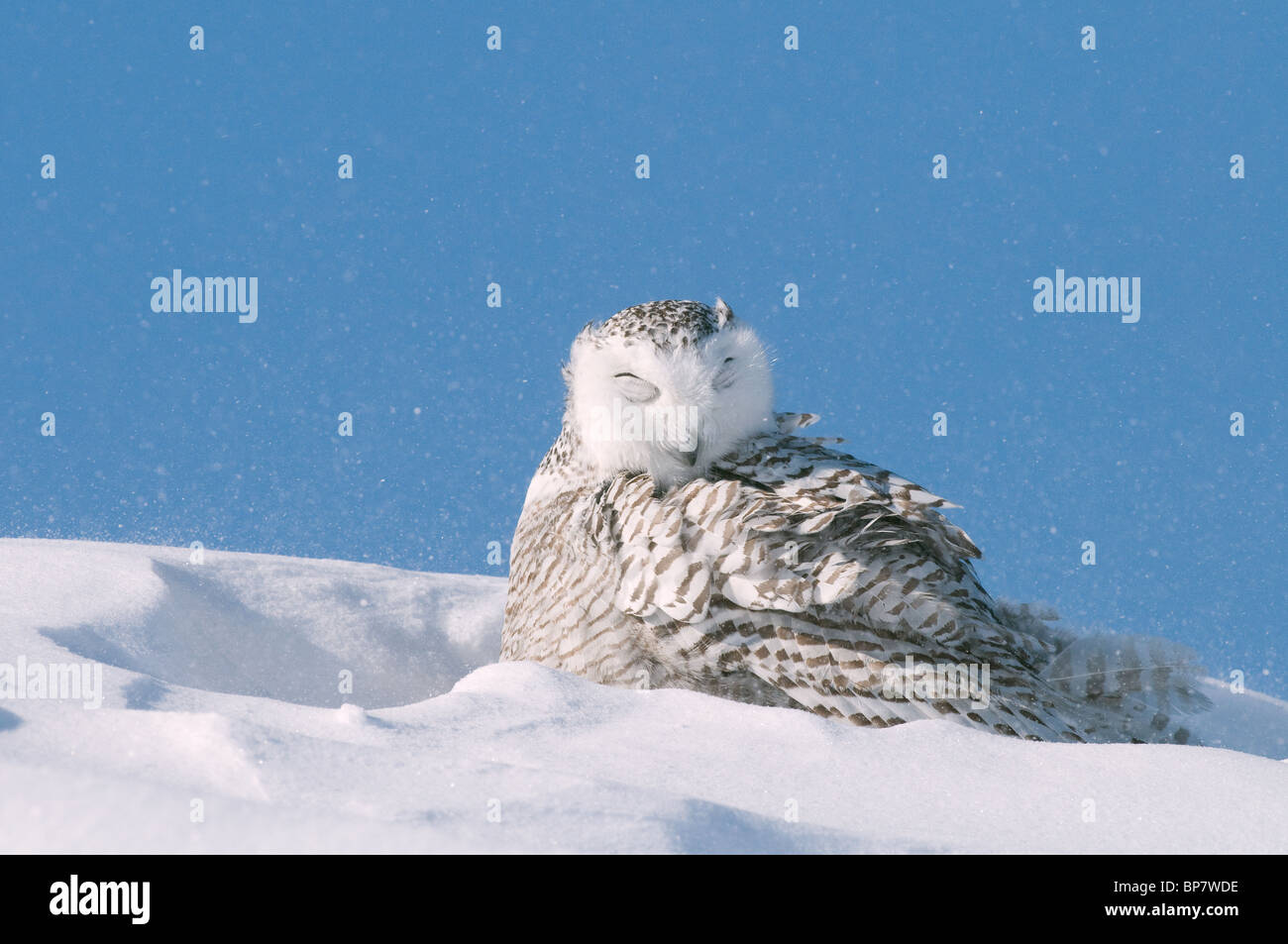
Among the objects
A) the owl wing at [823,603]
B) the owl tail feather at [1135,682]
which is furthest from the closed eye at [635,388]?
the owl tail feather at [1135,682]

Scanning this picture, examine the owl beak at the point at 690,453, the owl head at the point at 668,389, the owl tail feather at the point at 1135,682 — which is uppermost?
the owl head at the point at 668,389

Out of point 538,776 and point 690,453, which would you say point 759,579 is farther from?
point 538,776

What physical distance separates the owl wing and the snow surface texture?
215 mm

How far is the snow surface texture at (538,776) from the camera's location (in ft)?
7.36

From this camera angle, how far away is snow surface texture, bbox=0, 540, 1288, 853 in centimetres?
224

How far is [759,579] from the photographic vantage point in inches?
141

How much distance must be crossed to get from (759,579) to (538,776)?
4.10 feet

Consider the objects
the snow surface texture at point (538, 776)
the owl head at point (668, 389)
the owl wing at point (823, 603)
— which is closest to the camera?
the snow surface texture at point (538, 776)

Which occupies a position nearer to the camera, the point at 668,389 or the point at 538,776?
the point at 538,776

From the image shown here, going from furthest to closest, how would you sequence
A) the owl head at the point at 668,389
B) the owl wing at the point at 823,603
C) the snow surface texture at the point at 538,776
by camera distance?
the owl head at the point at 668,389 < the owl wing at the point at 823,603 < the snow surface texture at the point at 538,776

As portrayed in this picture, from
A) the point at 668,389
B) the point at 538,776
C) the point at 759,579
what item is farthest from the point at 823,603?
the point at 538,776

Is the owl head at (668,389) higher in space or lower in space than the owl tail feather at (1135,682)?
higher

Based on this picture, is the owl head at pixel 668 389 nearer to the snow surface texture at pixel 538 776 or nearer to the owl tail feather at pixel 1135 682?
the snow surface texture at pixel 538 776

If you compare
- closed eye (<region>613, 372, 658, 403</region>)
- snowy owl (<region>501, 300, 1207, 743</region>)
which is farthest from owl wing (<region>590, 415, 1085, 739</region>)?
closed eye (<region>613, 372, 658, 403</region>)
